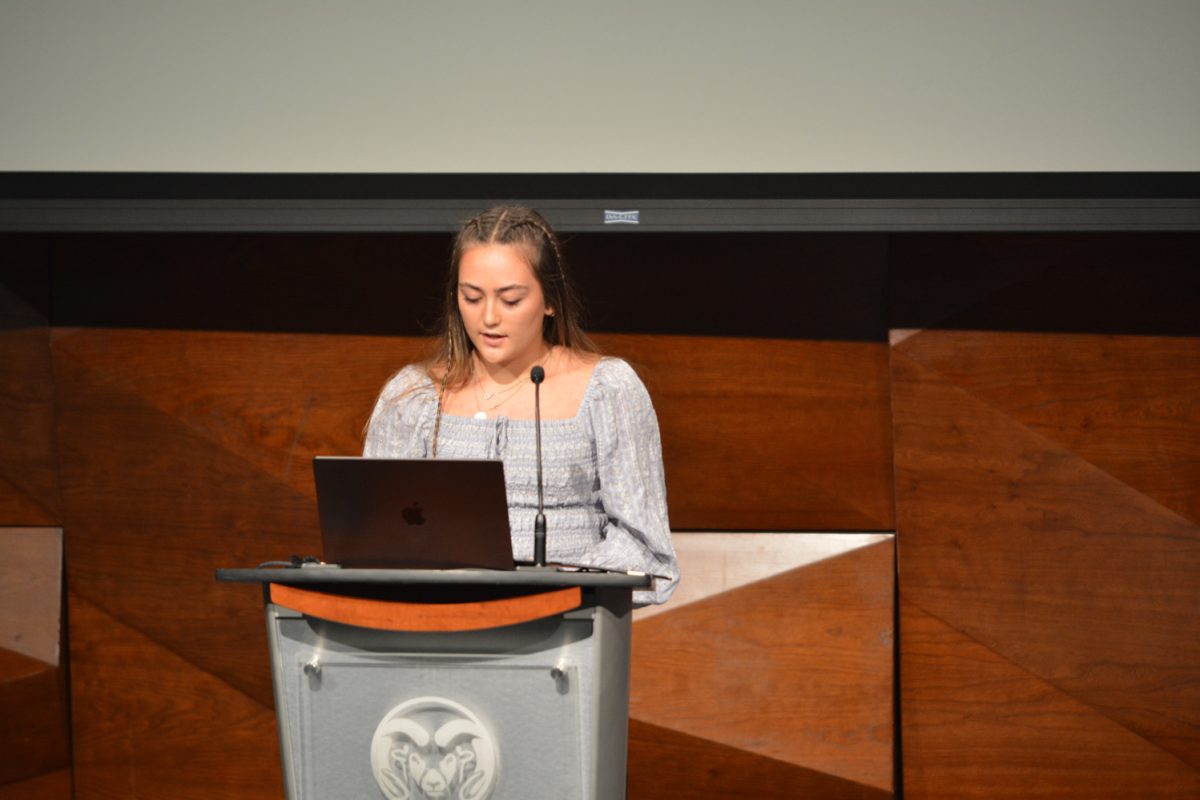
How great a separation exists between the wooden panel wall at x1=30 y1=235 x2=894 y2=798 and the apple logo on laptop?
1.72 meters

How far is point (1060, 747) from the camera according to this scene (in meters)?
3.22

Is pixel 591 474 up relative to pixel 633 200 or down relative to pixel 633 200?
down

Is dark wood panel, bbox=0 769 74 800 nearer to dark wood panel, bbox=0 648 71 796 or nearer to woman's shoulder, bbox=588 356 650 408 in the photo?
dark wood panel, bbox=0 648 71 796

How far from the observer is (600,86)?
119 inches

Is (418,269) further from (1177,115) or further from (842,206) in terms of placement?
(1177,115)

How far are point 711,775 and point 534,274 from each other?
1.71 meters

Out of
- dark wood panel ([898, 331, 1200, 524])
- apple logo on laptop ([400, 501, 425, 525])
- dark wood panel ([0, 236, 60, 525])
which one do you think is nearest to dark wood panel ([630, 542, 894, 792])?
dark wood panel ([898, 331, 1200, 524])

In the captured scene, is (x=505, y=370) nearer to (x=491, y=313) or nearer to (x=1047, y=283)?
(x=491, y=313)

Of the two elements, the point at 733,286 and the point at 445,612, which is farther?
the point at 733,286

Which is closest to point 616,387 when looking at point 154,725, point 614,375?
point 614,375

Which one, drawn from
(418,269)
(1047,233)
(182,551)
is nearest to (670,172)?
(418,269)

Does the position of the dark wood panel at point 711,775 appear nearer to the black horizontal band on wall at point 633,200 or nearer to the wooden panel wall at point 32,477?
the black horizontal band on wall at point 633,200

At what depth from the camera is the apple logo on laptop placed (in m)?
1.65

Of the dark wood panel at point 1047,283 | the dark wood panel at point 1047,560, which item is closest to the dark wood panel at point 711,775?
the dark wood panel at point 1047,560
